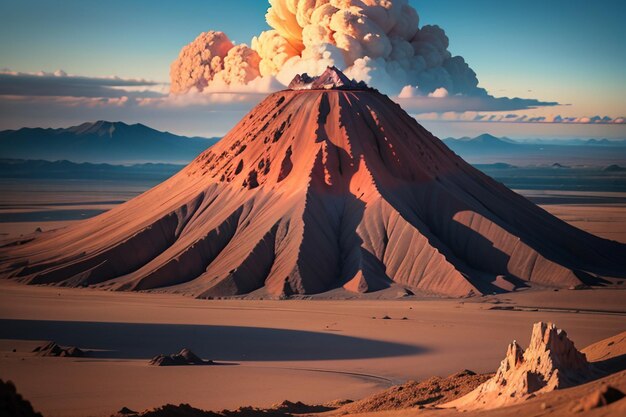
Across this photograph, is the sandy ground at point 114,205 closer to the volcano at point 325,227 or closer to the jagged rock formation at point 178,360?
the volcano at point 325,227

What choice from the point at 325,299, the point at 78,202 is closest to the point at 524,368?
the point at 325,299

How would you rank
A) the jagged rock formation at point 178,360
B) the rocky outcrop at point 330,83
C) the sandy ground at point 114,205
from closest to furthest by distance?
the jagged rock formation at point 178,360, the rocky outcrop at point 330,83, the sandy ground at point 114,205

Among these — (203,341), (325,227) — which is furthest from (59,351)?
(325,227)

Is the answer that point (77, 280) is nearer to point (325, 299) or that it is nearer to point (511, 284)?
point (325, 299)

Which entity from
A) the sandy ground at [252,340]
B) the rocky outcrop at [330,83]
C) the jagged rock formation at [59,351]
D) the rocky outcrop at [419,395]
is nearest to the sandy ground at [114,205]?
the rocky outcrop at [330,83]

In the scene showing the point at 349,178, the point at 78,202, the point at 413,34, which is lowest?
the point at 78,202

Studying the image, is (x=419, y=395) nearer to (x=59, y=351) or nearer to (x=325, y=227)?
(x=59, y=351)
